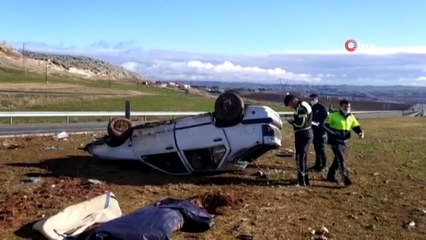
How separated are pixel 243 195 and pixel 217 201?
3.12 ft

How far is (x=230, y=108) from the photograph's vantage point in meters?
11.4

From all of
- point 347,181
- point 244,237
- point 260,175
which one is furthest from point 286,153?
point 244,237

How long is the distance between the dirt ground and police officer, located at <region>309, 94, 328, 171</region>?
720 millimetres

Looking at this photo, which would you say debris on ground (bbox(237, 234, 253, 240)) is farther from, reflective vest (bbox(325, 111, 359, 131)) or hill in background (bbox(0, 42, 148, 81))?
hill in background (bbox(0, 42, 148, 81))

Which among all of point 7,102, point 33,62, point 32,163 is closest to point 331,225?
point 32,163

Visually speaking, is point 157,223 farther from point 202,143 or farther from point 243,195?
point 202,143

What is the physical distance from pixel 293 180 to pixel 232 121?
175cm

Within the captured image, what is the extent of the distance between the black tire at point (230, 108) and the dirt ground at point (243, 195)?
48.3 inches

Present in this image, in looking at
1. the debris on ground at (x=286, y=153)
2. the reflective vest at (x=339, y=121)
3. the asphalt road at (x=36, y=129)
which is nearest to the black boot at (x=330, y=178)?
the reflective vest at (x=339, y=121)

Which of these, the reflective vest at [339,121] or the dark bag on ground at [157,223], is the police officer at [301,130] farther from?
the dark bag on ground at [157,223]

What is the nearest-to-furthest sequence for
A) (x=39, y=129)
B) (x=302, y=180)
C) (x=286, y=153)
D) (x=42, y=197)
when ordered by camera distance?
(x=42, y=197), (x=302, y=180), (x=286, y=153), (x=39, y=129)

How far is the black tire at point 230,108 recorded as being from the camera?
11.4 metres

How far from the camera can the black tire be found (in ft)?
37.4

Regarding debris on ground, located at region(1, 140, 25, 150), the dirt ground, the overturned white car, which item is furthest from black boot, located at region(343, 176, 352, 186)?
debris on ground, located at region(1, 140, 25, 150)
